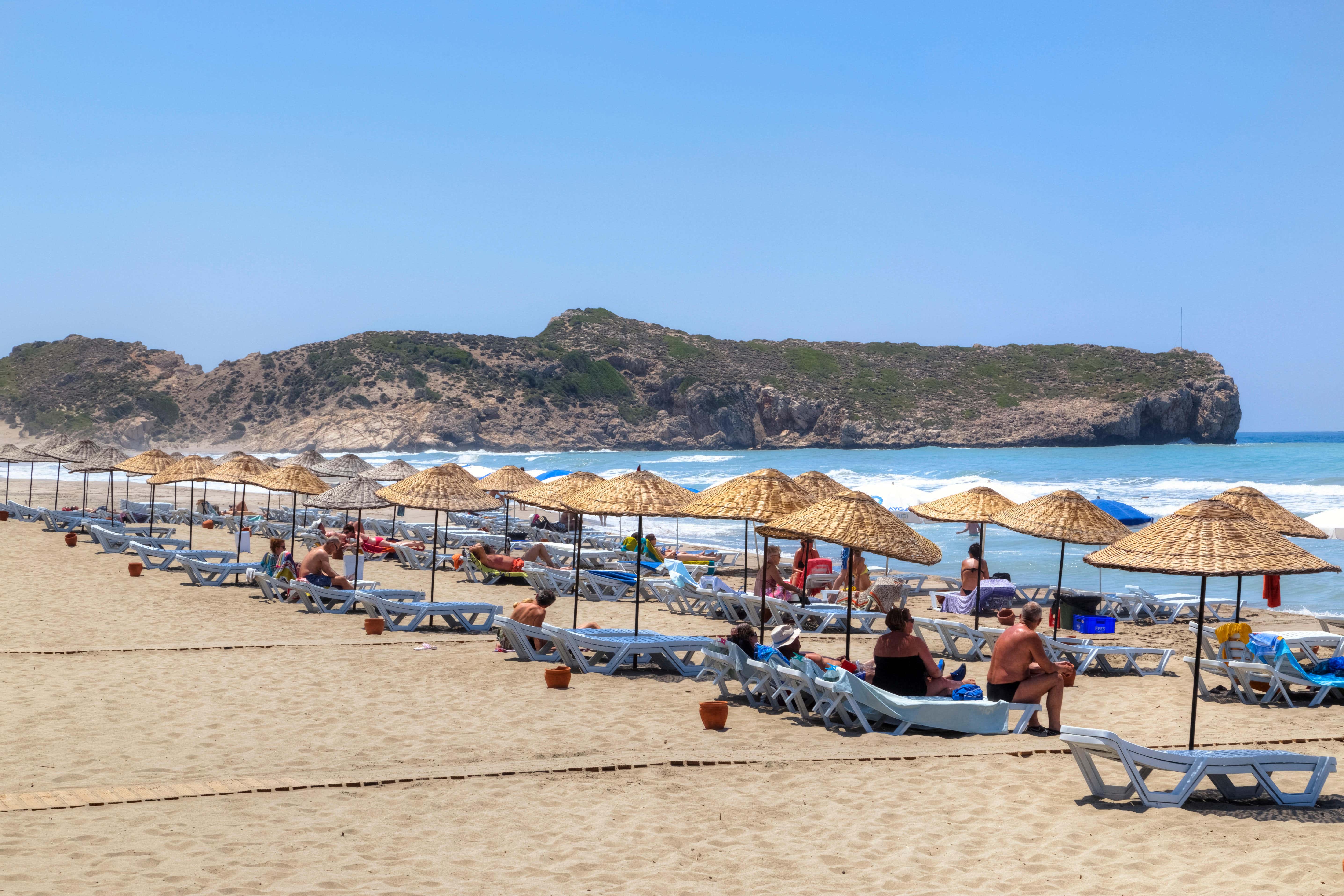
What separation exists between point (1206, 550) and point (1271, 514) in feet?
20.5

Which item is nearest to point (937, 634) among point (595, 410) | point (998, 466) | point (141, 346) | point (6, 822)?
point (6, 822)

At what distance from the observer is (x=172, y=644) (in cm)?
972

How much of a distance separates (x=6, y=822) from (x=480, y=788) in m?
2.19

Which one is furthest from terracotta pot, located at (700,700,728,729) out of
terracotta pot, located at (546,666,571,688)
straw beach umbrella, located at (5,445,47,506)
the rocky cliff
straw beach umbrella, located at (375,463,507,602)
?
the rocky cliff

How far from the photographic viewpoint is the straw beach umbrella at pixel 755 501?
963 centimetres

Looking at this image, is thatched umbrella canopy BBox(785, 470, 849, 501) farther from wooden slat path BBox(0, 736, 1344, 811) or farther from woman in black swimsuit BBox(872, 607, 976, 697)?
wooden slat path BBox(0, 736, 1344, 811)

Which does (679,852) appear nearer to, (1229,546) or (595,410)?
(1229,546)

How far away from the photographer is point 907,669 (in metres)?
7.58

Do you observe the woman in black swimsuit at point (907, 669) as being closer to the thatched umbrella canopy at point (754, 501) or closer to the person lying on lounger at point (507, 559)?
the thatched umbrella canopy at point (754, 501)

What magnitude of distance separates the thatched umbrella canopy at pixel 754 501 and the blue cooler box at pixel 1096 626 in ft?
13.3

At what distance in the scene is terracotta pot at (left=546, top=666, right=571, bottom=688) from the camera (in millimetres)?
8398

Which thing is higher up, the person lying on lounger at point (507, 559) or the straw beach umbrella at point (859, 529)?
the straw beach umbrella at point (859, 529)

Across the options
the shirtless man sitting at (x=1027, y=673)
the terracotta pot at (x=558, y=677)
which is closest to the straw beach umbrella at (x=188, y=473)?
the terracotta pot at (x=558, y=677)

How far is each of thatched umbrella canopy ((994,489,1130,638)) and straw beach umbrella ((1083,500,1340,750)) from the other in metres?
3.76
